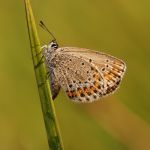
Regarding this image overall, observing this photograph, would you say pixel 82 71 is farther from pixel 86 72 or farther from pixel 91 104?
pixel 91 104

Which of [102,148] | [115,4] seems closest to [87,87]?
[102,148]

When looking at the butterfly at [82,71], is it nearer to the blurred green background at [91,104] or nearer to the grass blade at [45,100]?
the blurred green background at [91,104]

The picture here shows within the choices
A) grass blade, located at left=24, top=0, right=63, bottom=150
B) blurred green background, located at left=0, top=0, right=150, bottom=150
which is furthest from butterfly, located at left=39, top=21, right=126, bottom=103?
grass blade, located at left=24, top=0, right=63, bottom=150

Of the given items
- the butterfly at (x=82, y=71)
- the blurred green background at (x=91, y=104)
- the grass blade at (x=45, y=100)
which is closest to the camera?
the grass blade at (x=45, y=100)

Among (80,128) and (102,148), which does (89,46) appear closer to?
(80,128)

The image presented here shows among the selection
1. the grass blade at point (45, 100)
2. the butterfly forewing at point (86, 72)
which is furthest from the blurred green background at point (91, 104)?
the grass blade at point (45, 100)

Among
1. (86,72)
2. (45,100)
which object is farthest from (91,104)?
(45,100)
